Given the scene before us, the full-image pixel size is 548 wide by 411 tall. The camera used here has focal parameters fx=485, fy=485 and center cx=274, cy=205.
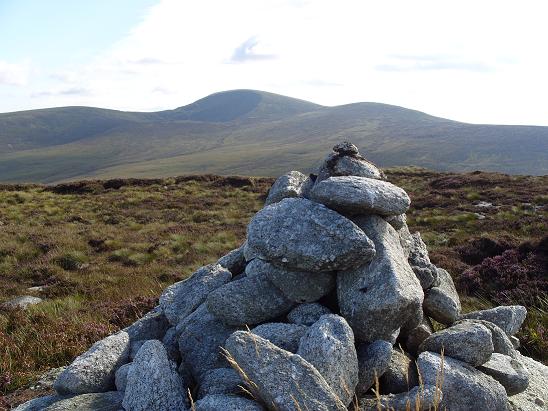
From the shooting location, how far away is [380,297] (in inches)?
225

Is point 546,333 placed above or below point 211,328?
below

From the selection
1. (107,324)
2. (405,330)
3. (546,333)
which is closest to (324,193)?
(405,330)

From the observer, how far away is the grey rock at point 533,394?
5.89m

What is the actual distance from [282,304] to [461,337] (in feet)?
7.31

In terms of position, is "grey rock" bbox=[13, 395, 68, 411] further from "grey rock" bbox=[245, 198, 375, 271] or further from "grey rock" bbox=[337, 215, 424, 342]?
"grey rock" bbox=[337, 215, 424, 342]

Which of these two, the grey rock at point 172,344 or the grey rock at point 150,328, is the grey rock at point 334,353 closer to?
the grey rock at point 172,344

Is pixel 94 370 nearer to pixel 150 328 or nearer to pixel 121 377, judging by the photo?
pixel 121 377

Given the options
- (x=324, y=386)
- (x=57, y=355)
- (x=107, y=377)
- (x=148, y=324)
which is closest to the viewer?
(x=324, y=386)

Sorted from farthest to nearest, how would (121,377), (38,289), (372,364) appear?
(38,289) < (121,377) < (372,364)

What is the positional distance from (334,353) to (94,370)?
3112mm

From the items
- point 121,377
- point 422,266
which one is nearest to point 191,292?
point 121,377

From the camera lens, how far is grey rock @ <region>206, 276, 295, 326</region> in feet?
20.3

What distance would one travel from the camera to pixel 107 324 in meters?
10.1

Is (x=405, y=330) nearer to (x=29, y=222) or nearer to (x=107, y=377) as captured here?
(x=107, y=377)
